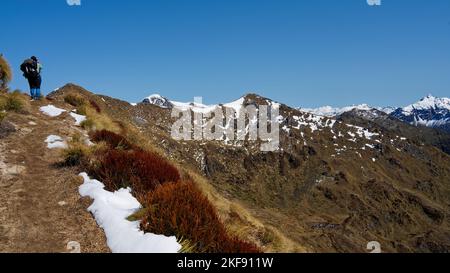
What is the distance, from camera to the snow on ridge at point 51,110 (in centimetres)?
2436

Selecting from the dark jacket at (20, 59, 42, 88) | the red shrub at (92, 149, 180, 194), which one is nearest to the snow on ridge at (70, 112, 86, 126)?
the dark jacket at (20, 59, 42, 88)

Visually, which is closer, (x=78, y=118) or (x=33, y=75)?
(x=78, y=118)

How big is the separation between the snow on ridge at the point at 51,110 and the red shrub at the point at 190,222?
1561 cm

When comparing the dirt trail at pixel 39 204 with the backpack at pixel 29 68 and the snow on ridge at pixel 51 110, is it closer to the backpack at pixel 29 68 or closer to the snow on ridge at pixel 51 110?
the snow on ridge at pixel 51 110

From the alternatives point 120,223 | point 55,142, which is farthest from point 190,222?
point 55,142

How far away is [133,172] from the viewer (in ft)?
44.3

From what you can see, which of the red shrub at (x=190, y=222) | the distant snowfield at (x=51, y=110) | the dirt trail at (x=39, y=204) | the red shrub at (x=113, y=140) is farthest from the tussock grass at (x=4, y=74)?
the red shrub at (x=190, y=222)

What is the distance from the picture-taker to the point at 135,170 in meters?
13.6

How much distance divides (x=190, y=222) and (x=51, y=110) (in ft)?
60.0

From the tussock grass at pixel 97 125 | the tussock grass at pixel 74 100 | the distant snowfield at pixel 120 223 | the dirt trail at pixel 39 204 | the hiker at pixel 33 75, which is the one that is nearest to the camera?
the distant snowfield at pixel 120 223

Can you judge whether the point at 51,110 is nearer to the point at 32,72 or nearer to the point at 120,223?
the point at 32,72
